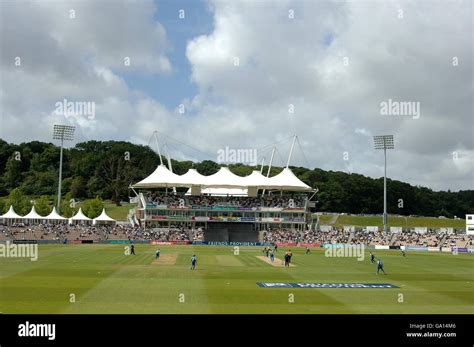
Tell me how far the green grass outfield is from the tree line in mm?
124428

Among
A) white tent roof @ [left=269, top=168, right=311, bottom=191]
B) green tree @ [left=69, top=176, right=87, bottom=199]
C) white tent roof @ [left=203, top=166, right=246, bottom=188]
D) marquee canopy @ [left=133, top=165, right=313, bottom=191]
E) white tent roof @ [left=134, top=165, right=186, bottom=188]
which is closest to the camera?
white tent roof @ [left=134, top=165, right=186, bottom=188]

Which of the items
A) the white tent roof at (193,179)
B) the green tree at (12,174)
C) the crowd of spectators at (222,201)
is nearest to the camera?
the crowd of spectators at (222,201)

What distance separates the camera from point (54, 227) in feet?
292

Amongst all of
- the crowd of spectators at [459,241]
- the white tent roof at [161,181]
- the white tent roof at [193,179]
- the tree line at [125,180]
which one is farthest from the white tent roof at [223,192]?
the tree line at [125,180]

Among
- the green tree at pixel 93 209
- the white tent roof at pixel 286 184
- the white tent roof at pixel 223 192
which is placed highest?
the white tent roof at pixel 286 184

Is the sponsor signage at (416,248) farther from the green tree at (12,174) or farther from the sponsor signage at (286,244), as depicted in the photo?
the green tree at (12,174)

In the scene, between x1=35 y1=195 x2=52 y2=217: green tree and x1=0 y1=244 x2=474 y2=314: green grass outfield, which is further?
x1=35 y1=195 x2=52 y2=217: green tree

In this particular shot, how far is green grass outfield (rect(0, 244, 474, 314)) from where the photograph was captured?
75.7 feet

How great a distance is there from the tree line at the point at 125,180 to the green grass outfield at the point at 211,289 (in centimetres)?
12443

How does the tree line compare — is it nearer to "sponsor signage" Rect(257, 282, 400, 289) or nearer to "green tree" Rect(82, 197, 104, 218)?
"green tree" Rect(82, 197, 104, 218)

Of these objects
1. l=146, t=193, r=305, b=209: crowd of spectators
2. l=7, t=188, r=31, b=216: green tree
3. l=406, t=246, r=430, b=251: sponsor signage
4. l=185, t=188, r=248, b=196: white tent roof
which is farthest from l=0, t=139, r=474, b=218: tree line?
l=406, t=246, r=430, b=251: sponsor signage

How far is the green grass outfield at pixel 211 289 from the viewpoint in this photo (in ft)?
75.7
